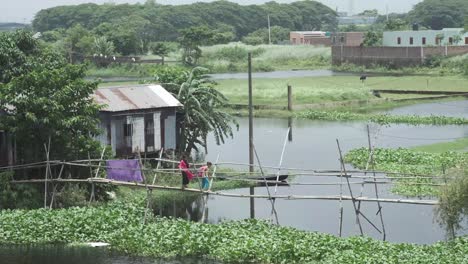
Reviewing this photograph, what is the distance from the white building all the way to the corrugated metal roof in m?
65.9

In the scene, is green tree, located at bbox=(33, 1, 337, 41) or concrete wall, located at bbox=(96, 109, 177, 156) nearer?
concrete wall, located at bbox=(96, 109, 177, 156)

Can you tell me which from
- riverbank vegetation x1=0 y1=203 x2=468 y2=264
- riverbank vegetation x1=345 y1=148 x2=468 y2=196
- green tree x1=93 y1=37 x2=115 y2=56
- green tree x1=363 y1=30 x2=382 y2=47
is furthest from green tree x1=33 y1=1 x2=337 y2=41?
riverbank vegetation x1=0 y1=203 x2=468 y2=264

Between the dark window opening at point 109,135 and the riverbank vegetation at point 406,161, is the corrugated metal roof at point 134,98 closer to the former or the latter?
the dark window opening at point 109,135

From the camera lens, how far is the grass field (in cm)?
6072

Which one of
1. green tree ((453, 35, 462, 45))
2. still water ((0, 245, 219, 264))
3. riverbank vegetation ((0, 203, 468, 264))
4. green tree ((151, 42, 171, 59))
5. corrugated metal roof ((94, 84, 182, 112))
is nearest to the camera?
riverbank vegetation ((0, 203, 468, 264))

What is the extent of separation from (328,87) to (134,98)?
3477 centimetres

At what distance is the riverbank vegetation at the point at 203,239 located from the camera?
845 inches

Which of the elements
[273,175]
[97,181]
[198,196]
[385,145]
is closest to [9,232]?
[97,181]

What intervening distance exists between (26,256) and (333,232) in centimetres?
857

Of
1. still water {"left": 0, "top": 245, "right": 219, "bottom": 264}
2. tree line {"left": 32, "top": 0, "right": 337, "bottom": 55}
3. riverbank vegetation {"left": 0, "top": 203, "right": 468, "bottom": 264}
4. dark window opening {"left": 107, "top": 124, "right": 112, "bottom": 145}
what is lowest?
still water {"left": 0, "top": 245, "right": 219, "bottom": 264}

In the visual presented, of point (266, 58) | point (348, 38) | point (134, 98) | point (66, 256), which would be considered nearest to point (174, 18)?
point (348, 38)

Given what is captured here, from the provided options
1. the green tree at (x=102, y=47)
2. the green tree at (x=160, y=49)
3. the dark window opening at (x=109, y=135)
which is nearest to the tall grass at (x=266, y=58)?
the green tree at (x=160, y=49)

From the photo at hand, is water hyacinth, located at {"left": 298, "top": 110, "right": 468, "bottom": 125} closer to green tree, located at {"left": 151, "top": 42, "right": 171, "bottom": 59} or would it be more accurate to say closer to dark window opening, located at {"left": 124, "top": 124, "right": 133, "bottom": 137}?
dark window opening, located at {"left": 124, "top": 124, "right": 133, "bottom": 137}

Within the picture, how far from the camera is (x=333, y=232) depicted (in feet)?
85.3
